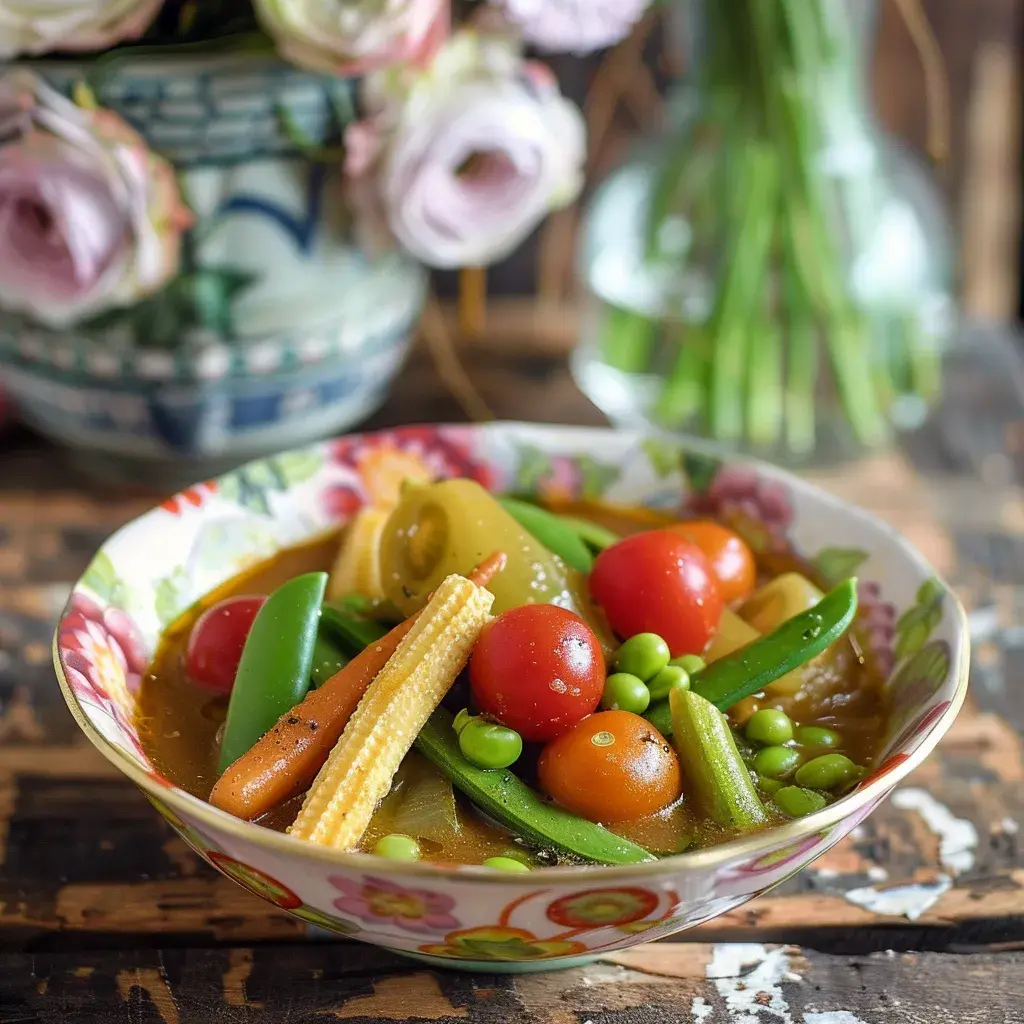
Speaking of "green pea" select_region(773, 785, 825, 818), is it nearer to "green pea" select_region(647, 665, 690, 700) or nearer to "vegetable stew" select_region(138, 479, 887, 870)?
"vegetable stew" select_region(138, 479, 887, 870)

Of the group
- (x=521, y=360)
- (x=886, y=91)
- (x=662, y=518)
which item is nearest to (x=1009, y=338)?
(x=886, y=91)

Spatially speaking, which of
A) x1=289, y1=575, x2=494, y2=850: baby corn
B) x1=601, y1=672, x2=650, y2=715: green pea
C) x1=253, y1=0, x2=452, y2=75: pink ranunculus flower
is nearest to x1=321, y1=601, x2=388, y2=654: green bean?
x1=289, y1=575, x2=494, y2=850: baby corn

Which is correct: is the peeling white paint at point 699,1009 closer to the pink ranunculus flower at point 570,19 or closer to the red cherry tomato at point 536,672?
the red cherry tomato at point 536,672

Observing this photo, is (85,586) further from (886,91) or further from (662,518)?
(886,91)

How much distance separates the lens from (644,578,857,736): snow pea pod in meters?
1.05

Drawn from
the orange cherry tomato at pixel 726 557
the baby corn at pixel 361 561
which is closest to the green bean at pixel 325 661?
the baby corn at pixel 361 561

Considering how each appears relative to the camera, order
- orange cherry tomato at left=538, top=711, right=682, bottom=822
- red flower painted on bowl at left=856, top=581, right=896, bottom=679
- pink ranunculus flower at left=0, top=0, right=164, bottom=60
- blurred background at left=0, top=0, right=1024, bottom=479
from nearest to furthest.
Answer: orange cherry tomato at left=538, top=711, right=682, bottom=822 < red flower painted on bowl at left=856, top=581, right=896, bottom=679 < pink ranunculus flower at left=0, top=0, right=164, bottom=60 < blurred background at left=0, top=0, right=1024, bottom=479

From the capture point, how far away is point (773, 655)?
42.1 inches

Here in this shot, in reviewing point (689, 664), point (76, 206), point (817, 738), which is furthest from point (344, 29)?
point (817, 738)

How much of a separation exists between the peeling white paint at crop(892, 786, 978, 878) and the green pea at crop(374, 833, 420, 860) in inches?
21.3

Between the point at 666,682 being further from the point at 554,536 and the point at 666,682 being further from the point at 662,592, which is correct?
the point at 554,536

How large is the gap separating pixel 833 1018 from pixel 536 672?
1.19 ft

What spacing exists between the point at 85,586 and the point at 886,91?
1784 millimetres

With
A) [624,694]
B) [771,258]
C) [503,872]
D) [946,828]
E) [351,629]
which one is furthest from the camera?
[771,258]
